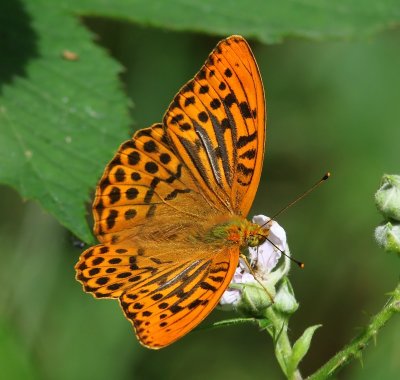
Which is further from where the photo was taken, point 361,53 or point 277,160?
point 361,53

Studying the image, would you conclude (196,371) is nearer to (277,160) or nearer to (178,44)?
(277,160)

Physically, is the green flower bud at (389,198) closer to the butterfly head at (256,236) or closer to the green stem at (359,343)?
the green stem at (359,343)

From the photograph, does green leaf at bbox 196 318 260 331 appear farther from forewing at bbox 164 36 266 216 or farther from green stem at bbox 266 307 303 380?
forewing at bbox 164 36 266 216

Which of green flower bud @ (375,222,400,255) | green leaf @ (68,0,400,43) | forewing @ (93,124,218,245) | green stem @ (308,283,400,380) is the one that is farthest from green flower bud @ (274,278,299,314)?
green leaf @ (68,0,400,43)

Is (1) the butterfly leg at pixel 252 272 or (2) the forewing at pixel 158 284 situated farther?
(1) the butterfly leg at pixel 252 272

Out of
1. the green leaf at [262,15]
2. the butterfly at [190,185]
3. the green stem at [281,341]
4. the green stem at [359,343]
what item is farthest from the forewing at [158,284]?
the green leaf at [262,15]

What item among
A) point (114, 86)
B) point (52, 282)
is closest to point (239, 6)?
point (114, 86)
